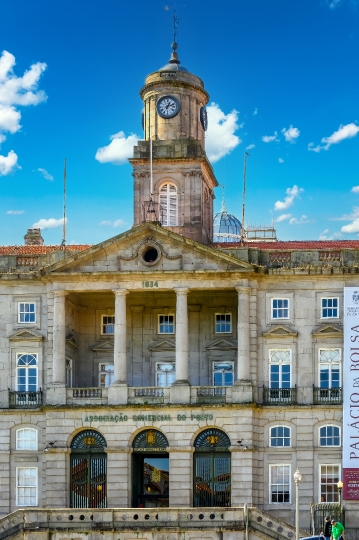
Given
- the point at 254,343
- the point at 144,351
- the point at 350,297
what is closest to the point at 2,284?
the point at 144,351

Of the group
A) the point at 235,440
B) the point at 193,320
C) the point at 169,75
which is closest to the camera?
the point at 235,440

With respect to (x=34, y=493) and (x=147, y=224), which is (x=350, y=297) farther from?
(x=34, y=493)

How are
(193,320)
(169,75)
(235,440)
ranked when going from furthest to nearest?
(169,75)
(193,320)
(235,440)

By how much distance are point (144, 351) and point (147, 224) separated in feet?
26.3

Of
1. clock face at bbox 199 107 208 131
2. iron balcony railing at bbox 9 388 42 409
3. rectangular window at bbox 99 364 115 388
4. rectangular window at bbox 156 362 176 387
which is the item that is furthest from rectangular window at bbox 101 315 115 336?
clock face at bbox 199 107 208 131

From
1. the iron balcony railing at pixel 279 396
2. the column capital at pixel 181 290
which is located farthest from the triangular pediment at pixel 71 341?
the iron balcony railing at pixel 279 396

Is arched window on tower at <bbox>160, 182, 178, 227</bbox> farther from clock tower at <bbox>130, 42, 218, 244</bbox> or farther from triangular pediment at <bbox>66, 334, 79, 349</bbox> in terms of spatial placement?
triangular pediment at <bbox>66, 334, 79, 349</bbox>

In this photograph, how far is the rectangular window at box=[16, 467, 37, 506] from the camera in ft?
240

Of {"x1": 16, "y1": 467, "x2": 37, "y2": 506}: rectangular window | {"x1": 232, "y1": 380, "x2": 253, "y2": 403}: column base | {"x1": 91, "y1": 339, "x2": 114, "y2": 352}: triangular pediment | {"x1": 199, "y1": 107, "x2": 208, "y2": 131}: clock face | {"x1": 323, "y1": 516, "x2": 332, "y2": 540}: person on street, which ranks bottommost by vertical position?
{"x1": 323, "y1": 516, "x2": 332, "y2": 540}: person on street

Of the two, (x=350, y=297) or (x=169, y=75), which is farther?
(x=169, y=75)

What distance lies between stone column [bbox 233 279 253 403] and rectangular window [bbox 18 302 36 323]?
1178cm

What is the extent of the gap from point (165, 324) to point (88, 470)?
32.0 feet

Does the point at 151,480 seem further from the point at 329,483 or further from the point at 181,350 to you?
the point at 329,483

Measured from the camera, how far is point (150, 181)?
3132 inches
